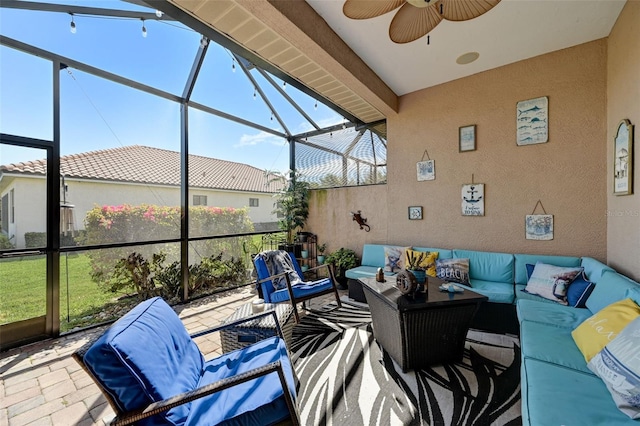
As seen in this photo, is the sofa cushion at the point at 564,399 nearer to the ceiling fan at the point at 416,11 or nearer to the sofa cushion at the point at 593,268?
the sofa cushion at the point at 593,268

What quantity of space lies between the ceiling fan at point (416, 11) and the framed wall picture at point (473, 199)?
95.8 inches

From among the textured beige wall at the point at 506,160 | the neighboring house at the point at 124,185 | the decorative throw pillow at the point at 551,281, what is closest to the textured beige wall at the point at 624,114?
the textured beige wall at the point at 506,160

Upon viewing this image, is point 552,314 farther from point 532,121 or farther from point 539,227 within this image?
point 532,121

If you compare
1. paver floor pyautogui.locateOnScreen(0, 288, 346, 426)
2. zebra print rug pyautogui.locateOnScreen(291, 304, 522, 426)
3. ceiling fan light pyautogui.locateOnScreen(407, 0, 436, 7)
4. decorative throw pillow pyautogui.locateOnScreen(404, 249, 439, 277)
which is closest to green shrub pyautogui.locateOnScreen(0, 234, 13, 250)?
paver floor pyautogui.locateOnScreen(0, 288, 346, 426)

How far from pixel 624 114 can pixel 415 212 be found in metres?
2.38

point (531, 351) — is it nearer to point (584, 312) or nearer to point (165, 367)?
point (584, 312)

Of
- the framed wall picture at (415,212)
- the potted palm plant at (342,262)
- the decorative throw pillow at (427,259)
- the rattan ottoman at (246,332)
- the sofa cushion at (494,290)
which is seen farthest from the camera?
the potted palm plant at (342,262)

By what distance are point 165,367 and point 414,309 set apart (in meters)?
1.71

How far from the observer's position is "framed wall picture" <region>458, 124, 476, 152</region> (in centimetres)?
371

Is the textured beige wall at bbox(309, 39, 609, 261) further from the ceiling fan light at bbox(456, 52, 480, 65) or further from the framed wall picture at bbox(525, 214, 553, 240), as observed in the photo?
the ceiling fan light at bbox(456, 52, 480, 65)

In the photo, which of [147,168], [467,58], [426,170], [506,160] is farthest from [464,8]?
[147,168]

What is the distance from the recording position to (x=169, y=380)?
51.5 inches

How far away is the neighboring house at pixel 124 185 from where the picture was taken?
8.75 ft

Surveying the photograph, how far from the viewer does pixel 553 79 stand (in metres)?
3.23
